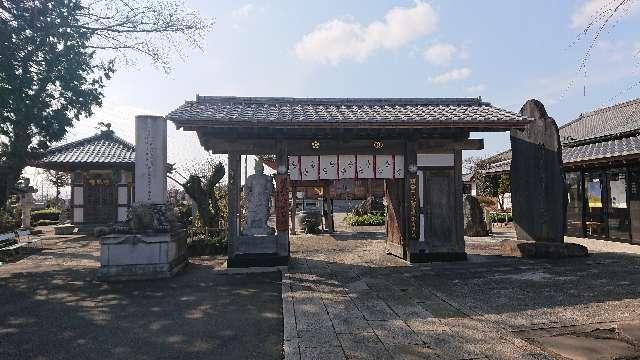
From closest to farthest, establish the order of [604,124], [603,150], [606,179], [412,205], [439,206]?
[412,205]
[439,206]
[603,150]
[606,179]
[604,124]

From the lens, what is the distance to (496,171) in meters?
18.8

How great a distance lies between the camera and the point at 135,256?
924cm

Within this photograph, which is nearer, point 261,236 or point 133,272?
point 133,272

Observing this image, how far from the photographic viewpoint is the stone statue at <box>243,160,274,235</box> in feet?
34.3

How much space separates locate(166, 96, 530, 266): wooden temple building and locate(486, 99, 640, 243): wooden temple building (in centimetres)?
585

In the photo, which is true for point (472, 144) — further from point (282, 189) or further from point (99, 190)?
point (99, 190)

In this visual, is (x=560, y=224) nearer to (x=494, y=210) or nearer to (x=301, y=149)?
(x=301, y=149)

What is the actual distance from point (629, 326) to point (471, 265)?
5.08 m

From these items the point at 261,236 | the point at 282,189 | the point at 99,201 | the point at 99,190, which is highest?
the point at 99,190

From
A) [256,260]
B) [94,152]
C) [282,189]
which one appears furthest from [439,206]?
[94,152]

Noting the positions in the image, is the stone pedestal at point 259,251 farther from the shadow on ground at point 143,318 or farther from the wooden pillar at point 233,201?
the shadow on ground at point 143,318

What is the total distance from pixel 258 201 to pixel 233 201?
92 centimetres

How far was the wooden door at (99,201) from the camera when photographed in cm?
2020

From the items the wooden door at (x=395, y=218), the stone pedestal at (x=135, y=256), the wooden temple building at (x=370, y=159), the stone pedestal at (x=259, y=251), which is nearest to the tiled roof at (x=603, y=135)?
the wooden temple building at (x=370, y=159)
